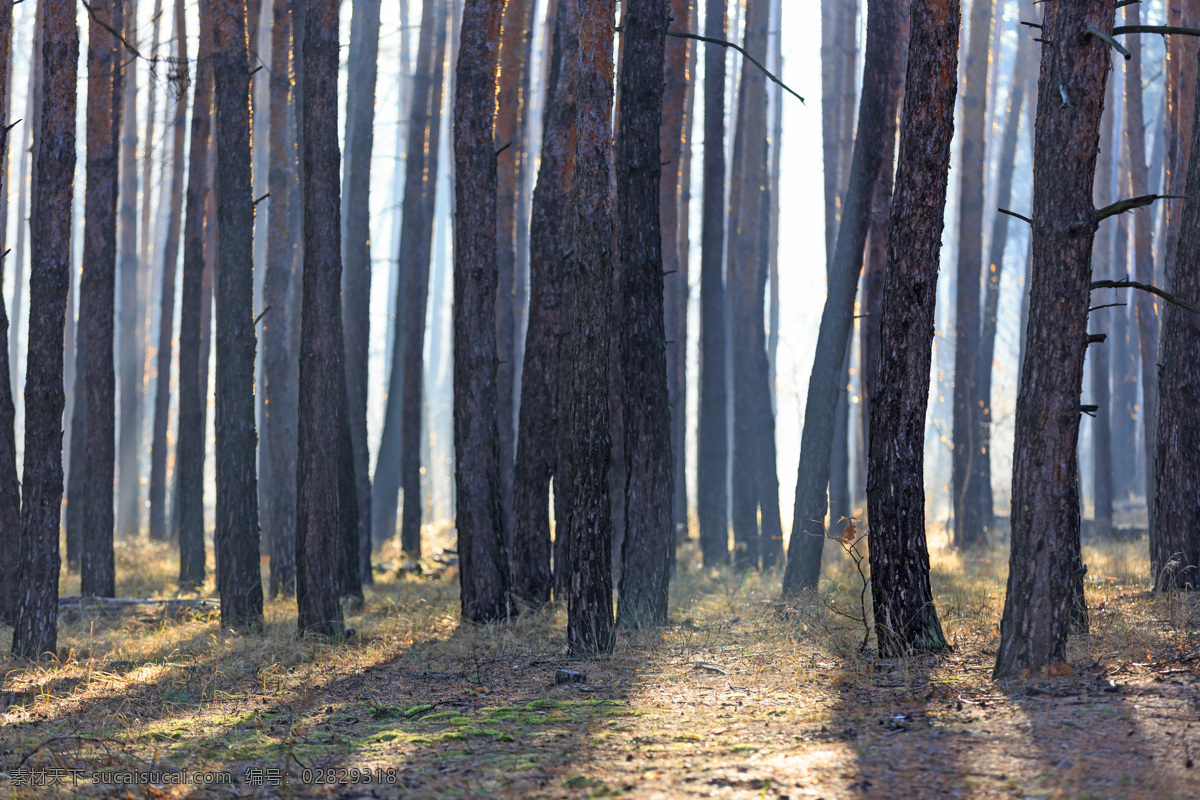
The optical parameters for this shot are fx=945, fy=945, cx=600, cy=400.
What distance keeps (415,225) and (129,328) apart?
29.7 feet

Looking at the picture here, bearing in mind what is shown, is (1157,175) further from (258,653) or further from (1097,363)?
(258,653)

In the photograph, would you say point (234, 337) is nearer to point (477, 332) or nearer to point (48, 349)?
point (48, 349)

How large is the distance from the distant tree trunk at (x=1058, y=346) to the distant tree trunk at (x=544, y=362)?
198 inches

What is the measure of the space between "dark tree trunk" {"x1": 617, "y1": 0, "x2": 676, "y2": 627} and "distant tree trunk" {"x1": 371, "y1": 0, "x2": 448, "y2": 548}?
25.1 feet

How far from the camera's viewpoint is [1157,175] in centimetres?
2336

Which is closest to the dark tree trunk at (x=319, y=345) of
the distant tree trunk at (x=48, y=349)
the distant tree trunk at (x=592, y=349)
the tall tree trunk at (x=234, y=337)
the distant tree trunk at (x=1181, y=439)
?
the tall tree trunk at (x=234, y=337)

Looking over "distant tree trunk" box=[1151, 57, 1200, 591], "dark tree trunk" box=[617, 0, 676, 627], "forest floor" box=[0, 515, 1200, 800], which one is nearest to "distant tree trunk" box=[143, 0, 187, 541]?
"forest floor" box=[0, 515, 1200, 800]

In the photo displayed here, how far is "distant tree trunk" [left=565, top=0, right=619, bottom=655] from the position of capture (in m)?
7.00

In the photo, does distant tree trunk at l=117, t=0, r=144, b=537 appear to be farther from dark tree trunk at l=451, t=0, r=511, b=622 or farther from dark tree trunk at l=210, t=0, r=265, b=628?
dark tree trunk at l=451, t=0, r=511, b=622

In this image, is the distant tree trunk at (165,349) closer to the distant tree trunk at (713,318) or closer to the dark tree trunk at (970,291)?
the distant tree trunk at (713,318)

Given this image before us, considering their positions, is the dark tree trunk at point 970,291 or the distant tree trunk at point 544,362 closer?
the distant tree trunk at point 544,362

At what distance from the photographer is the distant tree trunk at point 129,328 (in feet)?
65.9

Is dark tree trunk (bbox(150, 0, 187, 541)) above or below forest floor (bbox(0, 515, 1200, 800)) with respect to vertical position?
above

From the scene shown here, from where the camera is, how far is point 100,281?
34.4 ft
